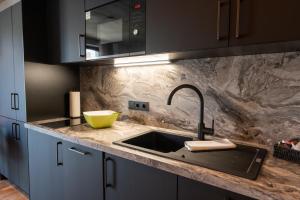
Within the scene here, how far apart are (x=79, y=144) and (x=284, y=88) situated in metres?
1.28

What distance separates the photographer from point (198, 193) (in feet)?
2.91

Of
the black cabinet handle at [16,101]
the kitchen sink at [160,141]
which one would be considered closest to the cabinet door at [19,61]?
the black cabinet handle at [16,101]

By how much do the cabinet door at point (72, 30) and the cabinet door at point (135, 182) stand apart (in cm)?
94

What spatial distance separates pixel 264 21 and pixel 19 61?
1.98 meters

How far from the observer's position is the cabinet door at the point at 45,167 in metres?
1.60

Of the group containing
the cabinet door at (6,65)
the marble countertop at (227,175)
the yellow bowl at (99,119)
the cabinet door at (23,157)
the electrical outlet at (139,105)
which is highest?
the cabinet door at (6,65)

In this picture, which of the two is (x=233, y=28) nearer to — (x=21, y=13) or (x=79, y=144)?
(x=79, y=144)

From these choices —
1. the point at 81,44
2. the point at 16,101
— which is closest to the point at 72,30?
the point at 81,44

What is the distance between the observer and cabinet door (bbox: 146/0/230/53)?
39.9 inches

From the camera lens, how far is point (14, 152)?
2.17 metres

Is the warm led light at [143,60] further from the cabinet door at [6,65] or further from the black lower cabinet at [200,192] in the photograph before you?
the cabinet door at [6,65]

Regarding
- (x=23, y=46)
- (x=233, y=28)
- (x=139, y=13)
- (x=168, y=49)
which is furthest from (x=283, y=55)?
(x=23, y=46)

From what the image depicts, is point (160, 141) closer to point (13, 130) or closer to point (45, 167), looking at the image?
point (45, 167)

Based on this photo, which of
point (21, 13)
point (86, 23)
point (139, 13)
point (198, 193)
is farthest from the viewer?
point (21, 13)
